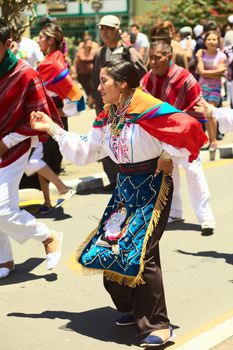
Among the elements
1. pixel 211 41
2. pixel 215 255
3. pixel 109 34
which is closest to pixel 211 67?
pixel 211 41

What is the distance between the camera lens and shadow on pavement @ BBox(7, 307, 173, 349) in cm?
556

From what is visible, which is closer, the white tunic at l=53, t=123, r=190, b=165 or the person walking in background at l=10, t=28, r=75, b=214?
the white tunic at l=53, t=123, r=190, b=165

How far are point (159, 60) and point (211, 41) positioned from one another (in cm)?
537

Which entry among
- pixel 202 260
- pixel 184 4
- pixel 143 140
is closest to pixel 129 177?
pixel 143 140

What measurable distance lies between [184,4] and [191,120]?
97.0 ft

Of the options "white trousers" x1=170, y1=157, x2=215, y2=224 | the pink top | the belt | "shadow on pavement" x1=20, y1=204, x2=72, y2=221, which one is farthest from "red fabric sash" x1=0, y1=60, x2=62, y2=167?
the pink top

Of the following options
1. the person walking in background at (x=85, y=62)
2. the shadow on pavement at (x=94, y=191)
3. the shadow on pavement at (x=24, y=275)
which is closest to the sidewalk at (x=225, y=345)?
the shadow on pavement at (x=24, y=275)

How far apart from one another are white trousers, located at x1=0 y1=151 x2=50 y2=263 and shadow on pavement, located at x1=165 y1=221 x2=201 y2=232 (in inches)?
81.2

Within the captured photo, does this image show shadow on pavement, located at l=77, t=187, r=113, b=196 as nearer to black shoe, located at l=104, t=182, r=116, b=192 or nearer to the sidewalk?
black shoe, located at l=104, t=182, r=116, b=192

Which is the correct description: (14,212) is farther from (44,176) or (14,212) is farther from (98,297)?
(44,176)

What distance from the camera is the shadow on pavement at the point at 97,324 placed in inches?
219

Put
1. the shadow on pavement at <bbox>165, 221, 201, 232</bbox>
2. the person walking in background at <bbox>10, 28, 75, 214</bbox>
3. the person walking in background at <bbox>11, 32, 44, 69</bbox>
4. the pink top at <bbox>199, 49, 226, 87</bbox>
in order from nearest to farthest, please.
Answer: the shadow on pavement at <bbox>165, 221, 201, 232</bbox> < the person walking in background at <bbox>10, 28, 75, 214</bbox> < the person walking in background at <bbox>11, 32, 44, 69</bbox> < the pink top at <bbox>199, 49, 226, 87</bbox>

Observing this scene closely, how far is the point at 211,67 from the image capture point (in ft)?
45.5

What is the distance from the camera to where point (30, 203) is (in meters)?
10.0
